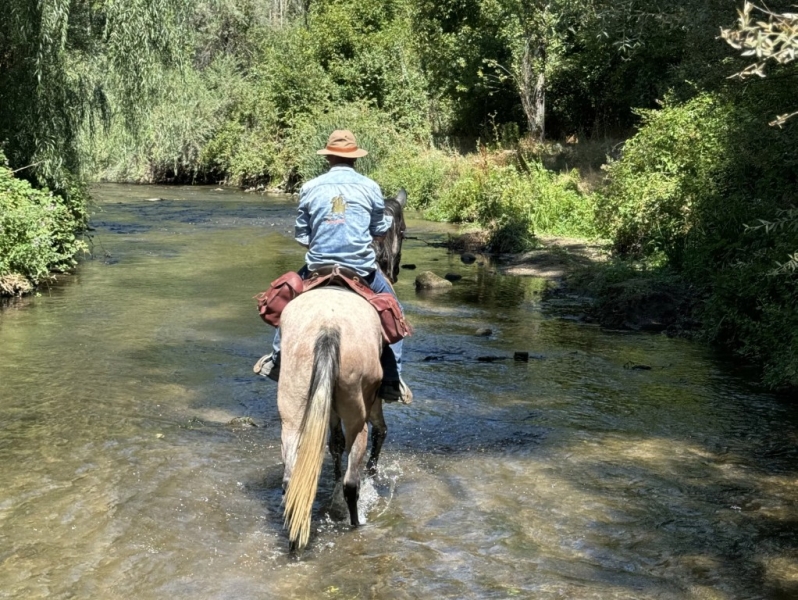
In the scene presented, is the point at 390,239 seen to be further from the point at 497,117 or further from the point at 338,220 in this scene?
the point at 497,117

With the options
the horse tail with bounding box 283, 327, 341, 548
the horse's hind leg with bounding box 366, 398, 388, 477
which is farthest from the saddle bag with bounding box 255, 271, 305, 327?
the horse's hind leg with bounding box 366, 398, 388, 477

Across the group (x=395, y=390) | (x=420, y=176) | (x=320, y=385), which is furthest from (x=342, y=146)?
(x=420, y=176)

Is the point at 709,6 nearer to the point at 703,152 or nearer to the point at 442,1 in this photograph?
the point at 703,152

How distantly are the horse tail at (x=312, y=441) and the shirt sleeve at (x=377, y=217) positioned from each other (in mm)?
1358

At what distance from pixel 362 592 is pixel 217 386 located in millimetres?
4857

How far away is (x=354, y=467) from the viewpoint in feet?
19.0

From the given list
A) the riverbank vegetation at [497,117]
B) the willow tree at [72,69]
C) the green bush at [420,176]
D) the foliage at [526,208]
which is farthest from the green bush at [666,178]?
the green bush at [420,176]

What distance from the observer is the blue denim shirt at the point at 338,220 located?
618cm

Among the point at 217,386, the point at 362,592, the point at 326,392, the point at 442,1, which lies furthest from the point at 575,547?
the point at 442,1

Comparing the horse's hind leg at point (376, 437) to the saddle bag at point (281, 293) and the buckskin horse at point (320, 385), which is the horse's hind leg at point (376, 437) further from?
the saddle bag at point (281, 293)

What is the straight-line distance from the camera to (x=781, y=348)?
31.8ft

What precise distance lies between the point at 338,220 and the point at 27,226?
9.35m

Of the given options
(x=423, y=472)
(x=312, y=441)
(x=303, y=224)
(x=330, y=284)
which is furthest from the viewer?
(x=423, y=472)

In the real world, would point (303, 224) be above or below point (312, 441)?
above
